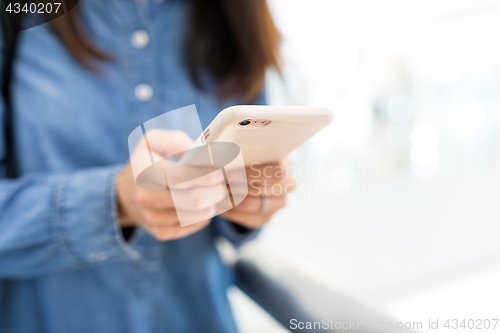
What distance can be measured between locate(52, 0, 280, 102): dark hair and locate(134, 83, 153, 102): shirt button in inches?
1.4

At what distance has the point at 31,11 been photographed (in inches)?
8.2

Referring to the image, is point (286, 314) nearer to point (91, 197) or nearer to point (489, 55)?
point (91, 197)

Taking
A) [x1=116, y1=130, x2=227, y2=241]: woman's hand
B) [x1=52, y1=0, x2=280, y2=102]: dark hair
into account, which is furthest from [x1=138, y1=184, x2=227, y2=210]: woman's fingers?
[x1=52, y1=0, x2=280, y2=102]: dark hair

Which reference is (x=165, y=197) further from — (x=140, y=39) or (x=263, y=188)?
(x=140, y=39)

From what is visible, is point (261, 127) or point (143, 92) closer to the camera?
A: point (261, 127)

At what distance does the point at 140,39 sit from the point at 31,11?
9 cm

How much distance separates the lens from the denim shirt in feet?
0.74

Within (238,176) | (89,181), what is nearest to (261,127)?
(238,176)

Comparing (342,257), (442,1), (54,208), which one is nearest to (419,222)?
(342,257)

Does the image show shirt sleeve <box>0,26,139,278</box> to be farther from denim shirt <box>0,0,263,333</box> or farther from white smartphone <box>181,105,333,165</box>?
white smartphone <box>181,105,333,165</box>

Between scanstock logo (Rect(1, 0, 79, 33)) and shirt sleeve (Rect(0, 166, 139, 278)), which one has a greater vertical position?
scanstock logo (Rect(1, 0, 79, 33))

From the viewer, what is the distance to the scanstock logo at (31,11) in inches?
7.8

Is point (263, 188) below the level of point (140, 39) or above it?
below

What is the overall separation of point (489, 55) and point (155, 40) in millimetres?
324
